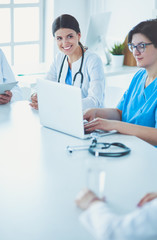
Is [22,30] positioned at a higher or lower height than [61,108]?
higher

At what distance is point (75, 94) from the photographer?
1805 mm

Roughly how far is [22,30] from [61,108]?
3.02 meters

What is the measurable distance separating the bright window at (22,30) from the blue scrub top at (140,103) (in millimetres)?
2611

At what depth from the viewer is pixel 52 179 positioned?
1476 mm

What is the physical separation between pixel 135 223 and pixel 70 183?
1.48 ft

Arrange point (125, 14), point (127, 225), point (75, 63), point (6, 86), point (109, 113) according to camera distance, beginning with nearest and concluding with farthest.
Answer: point (127, 225) < point (109, 113) < point (6, 86) < point (75, 63) < point (125, 14)

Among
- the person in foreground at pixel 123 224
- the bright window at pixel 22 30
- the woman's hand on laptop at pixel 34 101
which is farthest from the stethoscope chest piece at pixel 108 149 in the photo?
the bright window at pixel 22 30

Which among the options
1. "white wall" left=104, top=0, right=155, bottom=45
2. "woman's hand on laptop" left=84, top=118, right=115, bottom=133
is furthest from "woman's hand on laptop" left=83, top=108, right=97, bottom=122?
"white wall" left=104, top=0, right=155, bottom=45

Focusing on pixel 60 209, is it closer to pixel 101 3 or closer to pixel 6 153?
pixel 6 153

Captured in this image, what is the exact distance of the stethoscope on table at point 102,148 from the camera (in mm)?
1672

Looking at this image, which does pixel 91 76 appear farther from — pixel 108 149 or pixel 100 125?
pixel 108 149

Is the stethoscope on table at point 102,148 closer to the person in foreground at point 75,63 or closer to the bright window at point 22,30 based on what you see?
the person in foreground at point 75,63

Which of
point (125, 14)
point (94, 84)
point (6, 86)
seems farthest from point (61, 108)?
point (125, 14)

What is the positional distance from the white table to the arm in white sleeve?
0.52m
